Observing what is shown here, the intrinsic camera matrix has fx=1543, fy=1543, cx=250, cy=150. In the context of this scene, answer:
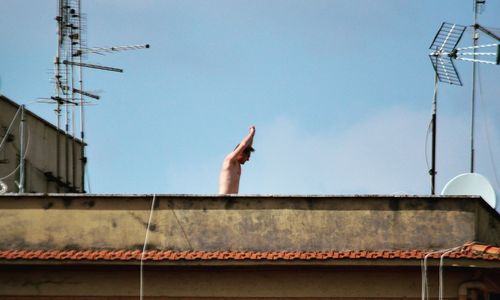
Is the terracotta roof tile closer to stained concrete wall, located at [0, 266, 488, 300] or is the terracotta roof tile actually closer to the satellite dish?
stained concrete wall, located at [0, 266, 488, 300]

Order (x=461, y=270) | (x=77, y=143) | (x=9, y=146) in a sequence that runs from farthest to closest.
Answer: (x=77, y=143)
(x=9, y=146)
(x=461, y=270)

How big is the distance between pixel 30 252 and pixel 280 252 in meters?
4.48

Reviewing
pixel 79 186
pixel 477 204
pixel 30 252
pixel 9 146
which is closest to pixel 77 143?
pixel 79 186

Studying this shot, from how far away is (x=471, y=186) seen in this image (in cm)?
2969

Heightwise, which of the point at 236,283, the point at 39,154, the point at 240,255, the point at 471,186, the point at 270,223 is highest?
the point at 39,154

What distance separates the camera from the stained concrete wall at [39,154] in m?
34.7

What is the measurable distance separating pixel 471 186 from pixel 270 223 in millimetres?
4326

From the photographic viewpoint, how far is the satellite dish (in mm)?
29609

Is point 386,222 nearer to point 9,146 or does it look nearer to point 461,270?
point 461,270

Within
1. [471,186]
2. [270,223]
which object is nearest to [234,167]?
[270,223]

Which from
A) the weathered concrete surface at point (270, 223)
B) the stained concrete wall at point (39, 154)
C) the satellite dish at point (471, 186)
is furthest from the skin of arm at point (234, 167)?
the stained concrete wall at point (39, 154)

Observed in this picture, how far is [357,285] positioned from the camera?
2709 centimetres

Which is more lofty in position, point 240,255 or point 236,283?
point 240,255

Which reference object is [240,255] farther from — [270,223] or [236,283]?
[270,223]
